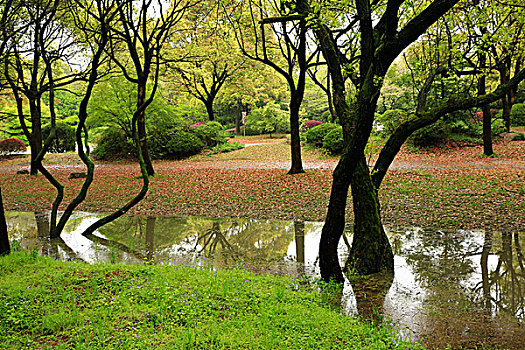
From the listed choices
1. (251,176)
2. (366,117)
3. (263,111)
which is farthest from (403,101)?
(366,117)

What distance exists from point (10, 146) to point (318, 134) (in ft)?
69.8

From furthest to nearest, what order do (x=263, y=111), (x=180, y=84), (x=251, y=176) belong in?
(x=263, y=111)
(x=180, y=84)
(x=251, y=176)

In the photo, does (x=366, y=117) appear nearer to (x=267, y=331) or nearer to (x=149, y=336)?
(x=267, y=331)

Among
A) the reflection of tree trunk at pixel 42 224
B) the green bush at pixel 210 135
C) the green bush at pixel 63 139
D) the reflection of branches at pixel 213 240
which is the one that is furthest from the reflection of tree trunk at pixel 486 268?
the green bush at pixel 63 139

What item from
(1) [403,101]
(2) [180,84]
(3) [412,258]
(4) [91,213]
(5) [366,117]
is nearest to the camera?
(5) [366,117]

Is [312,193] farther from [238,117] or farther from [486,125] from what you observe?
[238,117]

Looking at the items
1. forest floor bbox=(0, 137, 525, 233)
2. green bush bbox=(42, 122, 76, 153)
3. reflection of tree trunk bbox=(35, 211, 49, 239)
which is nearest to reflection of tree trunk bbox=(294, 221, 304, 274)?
forest floor bbox=(0, 137, 525, 233)

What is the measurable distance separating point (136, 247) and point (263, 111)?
87.0 ft

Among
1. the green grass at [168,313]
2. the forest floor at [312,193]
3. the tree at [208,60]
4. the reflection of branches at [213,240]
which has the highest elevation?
the tree at [208,60]

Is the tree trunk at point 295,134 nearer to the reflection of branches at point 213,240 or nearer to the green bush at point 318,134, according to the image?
the reflection of branches at point 213,240

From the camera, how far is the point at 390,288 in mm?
4445

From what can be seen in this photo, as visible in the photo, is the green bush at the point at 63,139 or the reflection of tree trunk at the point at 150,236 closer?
the reflection of tree trunk at the point at 150,236

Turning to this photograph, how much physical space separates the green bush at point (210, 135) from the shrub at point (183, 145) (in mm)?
779

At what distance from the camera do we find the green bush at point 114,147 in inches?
865
